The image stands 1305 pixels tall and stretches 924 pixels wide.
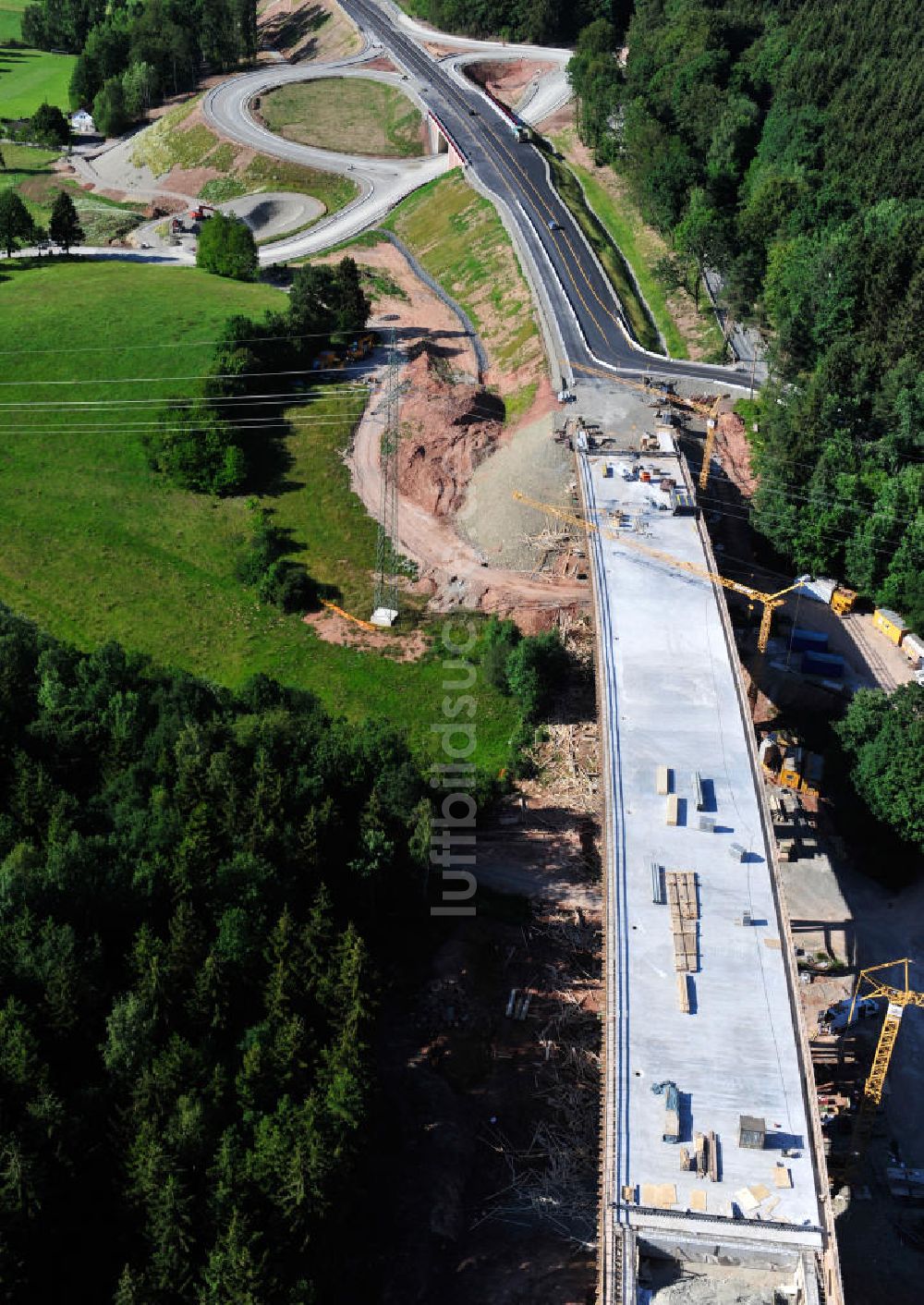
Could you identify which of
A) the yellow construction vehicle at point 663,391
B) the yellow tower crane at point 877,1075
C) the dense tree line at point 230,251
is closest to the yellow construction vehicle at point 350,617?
the yellow construction vehicle at point 663,391

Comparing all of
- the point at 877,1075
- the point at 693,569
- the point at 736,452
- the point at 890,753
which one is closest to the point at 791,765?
the point at 890,753

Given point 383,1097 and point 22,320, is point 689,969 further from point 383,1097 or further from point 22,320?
point 22,320

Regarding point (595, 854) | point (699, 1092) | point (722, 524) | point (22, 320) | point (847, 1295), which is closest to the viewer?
point (699, 1092)

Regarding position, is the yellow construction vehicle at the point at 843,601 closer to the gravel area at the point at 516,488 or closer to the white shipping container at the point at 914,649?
the white shipping container at the point at 914,649

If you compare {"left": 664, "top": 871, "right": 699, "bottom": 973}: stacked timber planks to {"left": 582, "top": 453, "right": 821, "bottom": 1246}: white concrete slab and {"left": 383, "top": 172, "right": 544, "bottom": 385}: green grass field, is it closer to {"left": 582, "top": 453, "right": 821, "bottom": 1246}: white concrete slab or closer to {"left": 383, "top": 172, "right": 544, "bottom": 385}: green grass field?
{"left": 582, "top": 453, "right": 821, "bottom": 1246}: white concrete slab

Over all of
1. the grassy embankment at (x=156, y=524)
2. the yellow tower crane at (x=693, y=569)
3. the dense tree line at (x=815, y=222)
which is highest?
the dense tree line at (x=815, y=222)

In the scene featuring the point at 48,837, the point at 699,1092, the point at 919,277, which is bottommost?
the point at 48,837

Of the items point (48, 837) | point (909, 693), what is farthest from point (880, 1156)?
point (48, 837)

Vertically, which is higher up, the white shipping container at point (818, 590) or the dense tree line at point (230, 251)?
the white shipping container at point (818, 590)
